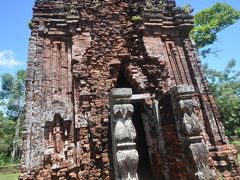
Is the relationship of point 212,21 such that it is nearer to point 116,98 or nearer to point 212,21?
point 212,21

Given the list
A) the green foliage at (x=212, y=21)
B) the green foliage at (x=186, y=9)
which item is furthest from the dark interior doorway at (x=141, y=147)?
the green foliage at (x=212, y=21)

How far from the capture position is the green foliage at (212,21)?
15617mm

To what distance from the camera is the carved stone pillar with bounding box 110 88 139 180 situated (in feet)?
11.9

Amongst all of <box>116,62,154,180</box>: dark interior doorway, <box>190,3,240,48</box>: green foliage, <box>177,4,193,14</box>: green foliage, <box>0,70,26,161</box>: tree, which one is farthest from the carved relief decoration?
<box>0,70,26,161</box>: tree

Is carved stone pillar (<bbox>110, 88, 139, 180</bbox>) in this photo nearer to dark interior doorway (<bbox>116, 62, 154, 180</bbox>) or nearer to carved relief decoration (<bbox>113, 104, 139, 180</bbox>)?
carved relief decoration (<bbox>113, 104, 139, 180</bbox>)

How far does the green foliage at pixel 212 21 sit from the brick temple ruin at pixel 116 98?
948 cm

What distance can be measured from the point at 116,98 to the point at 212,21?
14.6 metres

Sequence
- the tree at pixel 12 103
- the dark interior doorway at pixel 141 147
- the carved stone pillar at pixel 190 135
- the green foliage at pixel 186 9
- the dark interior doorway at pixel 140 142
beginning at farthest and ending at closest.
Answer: the tree at pixel 12 103 < the green foliage at pixel 186 9 < the dark interior doorway at pixel 141 147 < the dark interior doorway at pixel 140 142 < the carved stone pillar at pixel 190 135

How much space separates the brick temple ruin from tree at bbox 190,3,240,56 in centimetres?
948

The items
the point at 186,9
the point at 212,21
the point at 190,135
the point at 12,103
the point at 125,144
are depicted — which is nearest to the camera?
the point at 125,144

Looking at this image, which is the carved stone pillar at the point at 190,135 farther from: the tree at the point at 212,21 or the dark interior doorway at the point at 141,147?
the tree at the point at 212,21

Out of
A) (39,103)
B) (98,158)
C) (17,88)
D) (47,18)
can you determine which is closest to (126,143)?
(98,158)

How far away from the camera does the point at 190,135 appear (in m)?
3.97

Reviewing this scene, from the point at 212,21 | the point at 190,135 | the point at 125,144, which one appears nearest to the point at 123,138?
the point at 125,144
